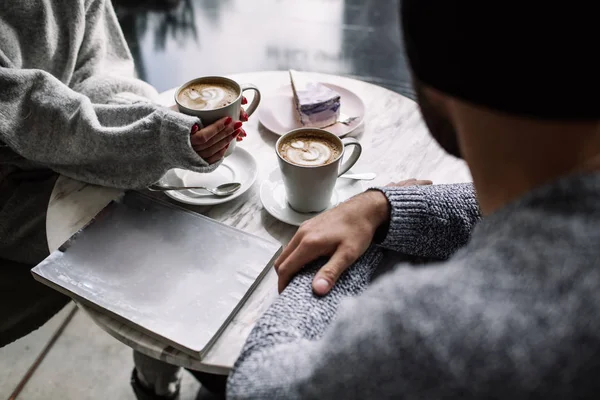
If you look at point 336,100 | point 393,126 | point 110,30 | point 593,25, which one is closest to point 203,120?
point 336,100

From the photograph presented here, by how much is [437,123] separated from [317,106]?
575 millimetres

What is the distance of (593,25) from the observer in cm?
39

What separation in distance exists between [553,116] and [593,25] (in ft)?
0.24

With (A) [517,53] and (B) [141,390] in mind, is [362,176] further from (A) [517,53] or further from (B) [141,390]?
(B) [141,390]

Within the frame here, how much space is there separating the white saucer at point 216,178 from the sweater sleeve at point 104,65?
0.71ft

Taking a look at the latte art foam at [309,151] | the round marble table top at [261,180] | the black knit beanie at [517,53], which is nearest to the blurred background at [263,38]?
the round marble table top at [261,180]

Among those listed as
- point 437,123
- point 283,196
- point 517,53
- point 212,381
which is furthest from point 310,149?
point 212,381

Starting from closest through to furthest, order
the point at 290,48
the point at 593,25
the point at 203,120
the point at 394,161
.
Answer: the point at 593,25 < the point at 203,120 < the point at 394,161 < the point at 290,48

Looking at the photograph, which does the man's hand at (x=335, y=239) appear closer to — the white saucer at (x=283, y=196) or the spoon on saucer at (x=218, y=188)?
the white saucer at (x=283, y=196)

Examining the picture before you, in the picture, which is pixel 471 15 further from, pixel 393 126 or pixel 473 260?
pixel 393 126

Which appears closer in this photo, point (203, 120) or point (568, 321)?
point (568, 321)

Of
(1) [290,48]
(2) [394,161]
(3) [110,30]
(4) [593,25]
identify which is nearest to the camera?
(4) [593,25]

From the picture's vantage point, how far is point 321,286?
718mm

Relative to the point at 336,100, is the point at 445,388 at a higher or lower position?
higher
